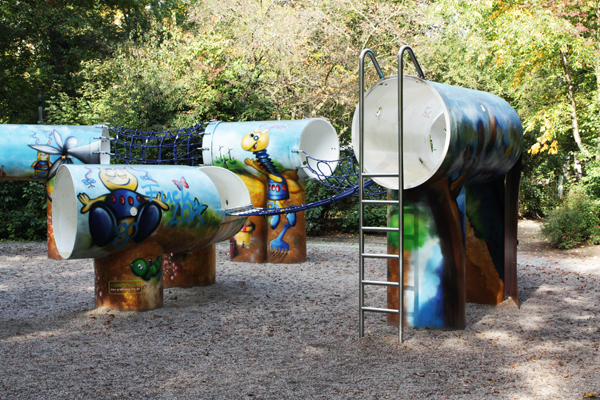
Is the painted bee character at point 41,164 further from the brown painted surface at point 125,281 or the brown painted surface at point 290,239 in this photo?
the brown painted surface at point 125,281

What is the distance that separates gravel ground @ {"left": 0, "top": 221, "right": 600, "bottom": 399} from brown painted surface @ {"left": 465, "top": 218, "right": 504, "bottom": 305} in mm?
194

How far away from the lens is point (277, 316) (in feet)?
22.6

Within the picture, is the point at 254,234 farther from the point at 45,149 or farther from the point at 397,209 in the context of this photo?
the point at 397,209

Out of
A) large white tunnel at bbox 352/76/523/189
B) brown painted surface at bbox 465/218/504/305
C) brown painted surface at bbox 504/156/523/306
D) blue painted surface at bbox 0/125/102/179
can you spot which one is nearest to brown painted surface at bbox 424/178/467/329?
large white tunnel at bbox 352/76/523/189

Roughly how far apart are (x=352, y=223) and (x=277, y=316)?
33.8 feet

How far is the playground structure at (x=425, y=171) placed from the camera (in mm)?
5543

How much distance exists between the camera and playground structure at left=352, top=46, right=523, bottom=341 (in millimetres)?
5543

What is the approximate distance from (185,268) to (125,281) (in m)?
1.77

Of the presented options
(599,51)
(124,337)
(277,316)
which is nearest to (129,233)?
(124,337)

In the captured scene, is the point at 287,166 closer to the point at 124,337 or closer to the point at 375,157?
the point at 375,157

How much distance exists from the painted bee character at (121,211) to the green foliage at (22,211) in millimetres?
10118

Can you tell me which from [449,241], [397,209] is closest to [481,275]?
[449,241]

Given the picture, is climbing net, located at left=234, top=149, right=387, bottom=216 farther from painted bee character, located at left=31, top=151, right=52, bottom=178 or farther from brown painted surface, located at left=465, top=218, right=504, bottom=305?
painted bee character, located at left=31, top=151, right=52, bottom=178

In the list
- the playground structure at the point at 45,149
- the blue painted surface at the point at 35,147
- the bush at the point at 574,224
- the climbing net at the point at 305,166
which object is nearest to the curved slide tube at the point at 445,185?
the climbing net at the point at 305,166
